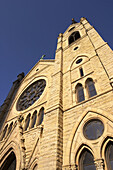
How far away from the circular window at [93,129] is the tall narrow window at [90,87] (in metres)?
2.09

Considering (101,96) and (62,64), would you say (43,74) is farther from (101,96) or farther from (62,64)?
(101,96)

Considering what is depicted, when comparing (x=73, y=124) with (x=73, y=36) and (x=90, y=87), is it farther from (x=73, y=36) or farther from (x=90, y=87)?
(x=73, y=36)

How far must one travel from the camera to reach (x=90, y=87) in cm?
821

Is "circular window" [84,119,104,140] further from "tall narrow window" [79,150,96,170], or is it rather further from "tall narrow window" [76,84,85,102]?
"tall narrow window" [76,84,85,102]

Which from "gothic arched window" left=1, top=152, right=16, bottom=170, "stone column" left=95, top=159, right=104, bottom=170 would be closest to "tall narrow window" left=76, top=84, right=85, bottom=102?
"stone column" left=95, top=159, right=104, bottom=170

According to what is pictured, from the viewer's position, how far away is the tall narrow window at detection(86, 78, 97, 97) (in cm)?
773

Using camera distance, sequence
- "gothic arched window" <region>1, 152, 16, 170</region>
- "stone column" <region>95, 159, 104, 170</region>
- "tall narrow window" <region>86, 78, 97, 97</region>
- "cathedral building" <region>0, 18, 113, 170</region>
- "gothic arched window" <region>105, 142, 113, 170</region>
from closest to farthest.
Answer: "stone column" <region>95, 159, 104, 170</region>
"gothic arched window" <region>105, 142, 113, 170</region>
"cathedral building" <region>0, 18, 113, 170</region>
"tall narrow window" <region>86, 78, 97, 97</region>
"gothic arched window" <region>1, 152, 16, 170</region>

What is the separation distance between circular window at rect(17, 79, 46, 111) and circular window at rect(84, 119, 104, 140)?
783 centimetres

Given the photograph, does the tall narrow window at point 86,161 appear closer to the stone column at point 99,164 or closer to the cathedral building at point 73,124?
the cathedral building at point 73,124

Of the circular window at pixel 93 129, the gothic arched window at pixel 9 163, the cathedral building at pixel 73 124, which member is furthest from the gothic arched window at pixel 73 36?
the gothic arched window at pixel 9 163

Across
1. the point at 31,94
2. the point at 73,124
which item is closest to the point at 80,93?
the point at 73,124

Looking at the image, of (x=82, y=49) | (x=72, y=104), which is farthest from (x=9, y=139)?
(x=82, y=49)

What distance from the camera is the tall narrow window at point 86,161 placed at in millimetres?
4945

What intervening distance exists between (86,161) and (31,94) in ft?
34.7
